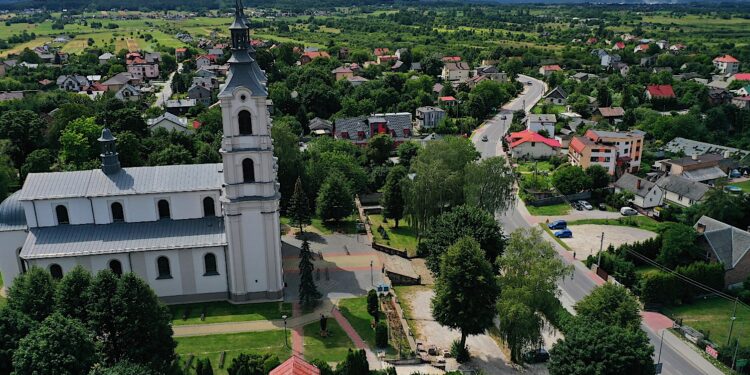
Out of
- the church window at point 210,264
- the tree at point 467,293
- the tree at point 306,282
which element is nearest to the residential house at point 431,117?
the tree at point 306,282

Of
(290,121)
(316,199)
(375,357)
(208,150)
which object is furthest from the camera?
(290,121)

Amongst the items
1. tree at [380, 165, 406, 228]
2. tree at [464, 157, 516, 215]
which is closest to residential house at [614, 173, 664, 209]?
tree at [464, 157, 516, 215]

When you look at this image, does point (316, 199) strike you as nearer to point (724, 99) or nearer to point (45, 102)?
point (45, 102)

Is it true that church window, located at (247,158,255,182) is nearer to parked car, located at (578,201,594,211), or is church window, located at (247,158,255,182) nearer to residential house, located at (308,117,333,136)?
parked car, located at (578,201,594,211)

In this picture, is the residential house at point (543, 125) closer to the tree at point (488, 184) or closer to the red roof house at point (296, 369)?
the tree at point (488, 184)

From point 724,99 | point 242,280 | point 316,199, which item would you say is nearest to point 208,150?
point 316,199
